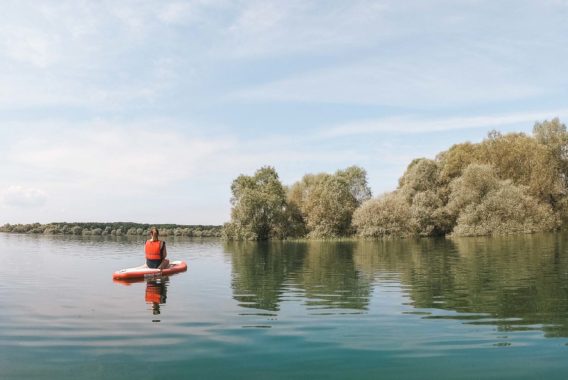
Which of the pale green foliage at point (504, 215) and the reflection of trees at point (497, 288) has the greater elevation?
the pale green foliage at point (504, 215)

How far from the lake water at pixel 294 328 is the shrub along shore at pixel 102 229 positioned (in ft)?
323

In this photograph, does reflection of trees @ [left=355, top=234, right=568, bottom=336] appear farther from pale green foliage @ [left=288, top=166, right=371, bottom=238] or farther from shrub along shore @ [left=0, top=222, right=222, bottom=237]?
shrub along shore @ [left=0, top=222, right=222, bottom=237]

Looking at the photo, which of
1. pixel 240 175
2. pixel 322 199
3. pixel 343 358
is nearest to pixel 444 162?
pixel 322 199

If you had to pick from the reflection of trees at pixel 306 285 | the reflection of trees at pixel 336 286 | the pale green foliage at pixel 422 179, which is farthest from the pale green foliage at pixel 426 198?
the reflection of trees at pixel 336 286

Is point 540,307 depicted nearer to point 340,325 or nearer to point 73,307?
point 340,325

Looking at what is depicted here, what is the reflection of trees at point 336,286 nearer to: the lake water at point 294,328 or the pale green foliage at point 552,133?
the lake water at point 294,328

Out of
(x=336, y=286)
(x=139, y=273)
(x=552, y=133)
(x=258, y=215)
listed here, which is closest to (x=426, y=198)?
(x=552, y=133)

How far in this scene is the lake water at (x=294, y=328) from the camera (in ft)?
26.2

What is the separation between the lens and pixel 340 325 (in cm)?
1117

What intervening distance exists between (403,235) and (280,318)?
189 ft

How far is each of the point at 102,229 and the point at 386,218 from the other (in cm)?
9546

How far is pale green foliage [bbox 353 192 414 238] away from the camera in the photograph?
6700 centimetres

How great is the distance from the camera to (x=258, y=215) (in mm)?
78062

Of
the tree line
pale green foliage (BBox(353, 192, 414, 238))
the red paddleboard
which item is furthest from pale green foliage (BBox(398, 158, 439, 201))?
the red paddleboard
